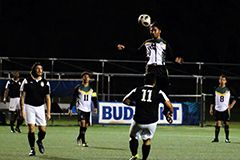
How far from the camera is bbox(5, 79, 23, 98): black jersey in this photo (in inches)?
1212

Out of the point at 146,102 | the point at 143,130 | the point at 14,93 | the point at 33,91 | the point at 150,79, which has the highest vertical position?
the point at 150,79

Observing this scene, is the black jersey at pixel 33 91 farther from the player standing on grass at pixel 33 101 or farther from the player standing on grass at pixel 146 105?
the player standing on grass at pixel 146 105

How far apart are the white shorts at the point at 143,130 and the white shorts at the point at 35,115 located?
11.2 feet

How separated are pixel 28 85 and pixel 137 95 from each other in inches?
151

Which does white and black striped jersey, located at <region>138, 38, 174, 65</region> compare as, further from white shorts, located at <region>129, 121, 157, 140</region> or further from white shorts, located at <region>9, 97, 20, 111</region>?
white shorts, located at <region>9, 97, 20, 111</region>

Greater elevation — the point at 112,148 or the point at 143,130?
the point at 143,130

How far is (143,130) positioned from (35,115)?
3.72 metres

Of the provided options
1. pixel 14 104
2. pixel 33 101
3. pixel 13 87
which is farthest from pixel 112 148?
pixel 13 87

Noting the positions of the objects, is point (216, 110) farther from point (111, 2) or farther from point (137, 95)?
point (111, 2)

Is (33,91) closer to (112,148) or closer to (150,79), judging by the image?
(112,148)

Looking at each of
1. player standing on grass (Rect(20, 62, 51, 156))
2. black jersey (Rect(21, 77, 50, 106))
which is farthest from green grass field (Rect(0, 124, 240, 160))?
black jersey (Rect(21, 77, 50, 106))

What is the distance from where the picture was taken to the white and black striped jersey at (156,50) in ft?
60.0

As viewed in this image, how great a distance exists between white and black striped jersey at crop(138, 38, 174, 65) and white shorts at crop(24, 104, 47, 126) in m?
2.92

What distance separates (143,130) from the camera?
52.4ft
